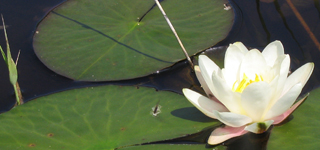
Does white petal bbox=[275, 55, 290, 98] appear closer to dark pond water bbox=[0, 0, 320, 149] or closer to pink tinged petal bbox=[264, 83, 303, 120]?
pink tinged petal bbox=[264, 83, 303, 120]

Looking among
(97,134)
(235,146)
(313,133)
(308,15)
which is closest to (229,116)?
(235,146)

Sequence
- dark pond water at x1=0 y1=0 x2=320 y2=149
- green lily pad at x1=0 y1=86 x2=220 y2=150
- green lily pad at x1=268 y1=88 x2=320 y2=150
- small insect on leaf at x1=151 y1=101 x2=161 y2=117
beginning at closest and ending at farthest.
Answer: green lily pad at x1=268 y1=88 x2=320 y2=150, green lily pad at x1=0 y1=86 x2=220 y2=150, small insect on leaf at x1=151 y1=101 x2=161 y2=117, dark pond water at x1=0 y1=0 x2=320 y2=149

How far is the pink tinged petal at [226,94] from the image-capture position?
1.63 meters

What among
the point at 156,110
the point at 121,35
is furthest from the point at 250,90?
the point at 121,35

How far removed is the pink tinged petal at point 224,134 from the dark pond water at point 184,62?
684 mm

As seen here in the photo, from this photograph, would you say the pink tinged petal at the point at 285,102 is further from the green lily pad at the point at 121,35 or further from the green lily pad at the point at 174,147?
the green lily pad at the point at 121,35

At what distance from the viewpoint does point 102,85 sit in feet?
7.66

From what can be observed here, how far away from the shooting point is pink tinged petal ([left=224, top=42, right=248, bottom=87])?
1.83 m

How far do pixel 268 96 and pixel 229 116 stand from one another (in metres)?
0.23

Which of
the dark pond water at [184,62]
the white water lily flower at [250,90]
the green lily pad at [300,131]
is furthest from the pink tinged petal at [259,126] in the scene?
the dark pond water at [184,62]

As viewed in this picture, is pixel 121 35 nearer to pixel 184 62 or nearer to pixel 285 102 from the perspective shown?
pixel 184 62

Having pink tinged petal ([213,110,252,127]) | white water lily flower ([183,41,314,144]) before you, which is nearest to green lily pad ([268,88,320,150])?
white water lily flower ([183,41,314,144])

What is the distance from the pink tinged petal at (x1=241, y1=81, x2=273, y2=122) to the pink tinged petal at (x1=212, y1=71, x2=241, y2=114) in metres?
0.05

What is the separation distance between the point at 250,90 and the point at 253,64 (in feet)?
0.92
